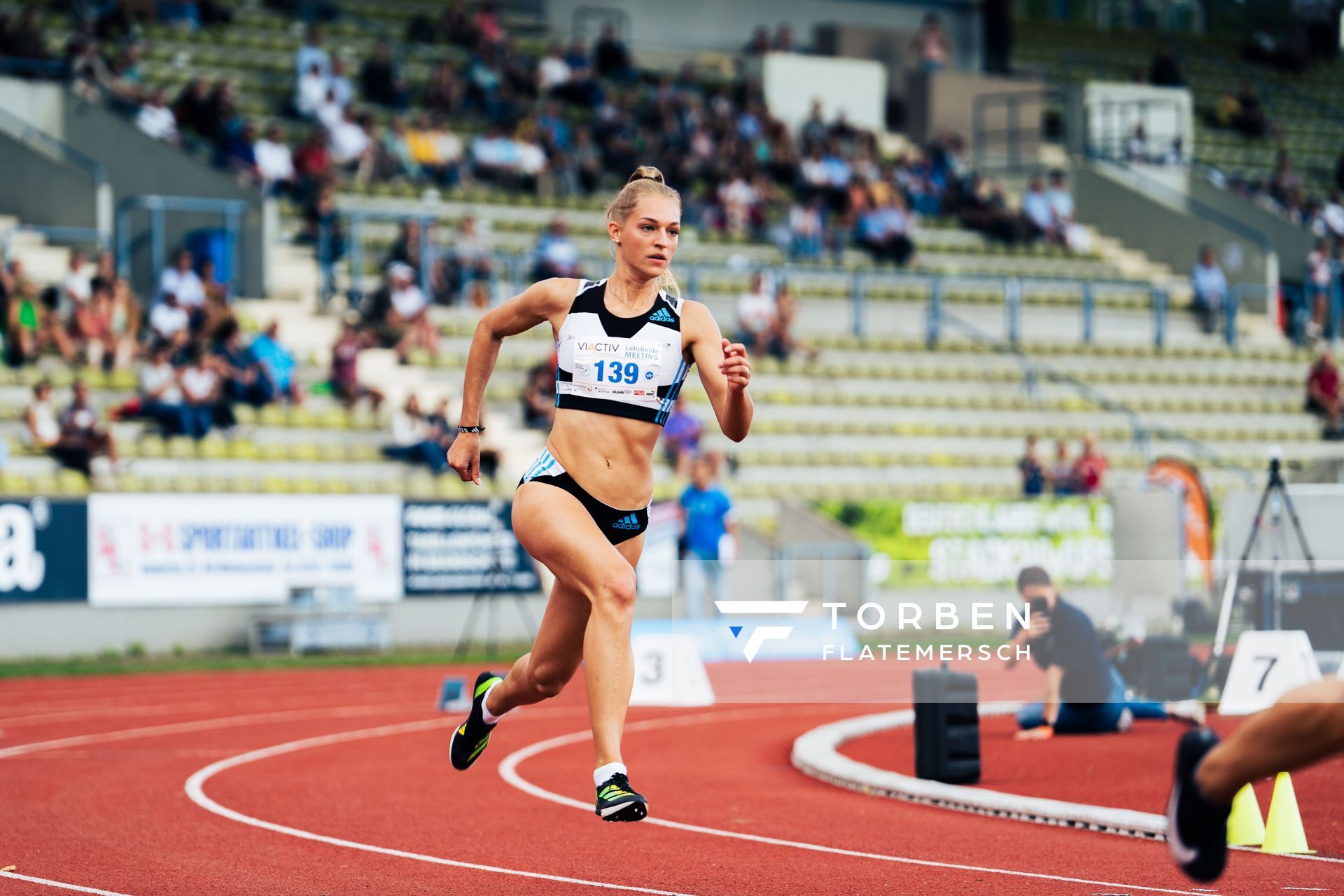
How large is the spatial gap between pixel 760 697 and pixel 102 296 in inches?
511

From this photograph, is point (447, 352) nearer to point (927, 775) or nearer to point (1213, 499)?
point (1213, 499)

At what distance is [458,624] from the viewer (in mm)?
21266

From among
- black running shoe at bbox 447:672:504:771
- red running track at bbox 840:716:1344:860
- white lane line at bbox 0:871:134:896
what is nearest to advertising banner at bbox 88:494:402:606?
red running track at bbox 840:716:1344:860

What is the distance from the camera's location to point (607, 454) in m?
6.95

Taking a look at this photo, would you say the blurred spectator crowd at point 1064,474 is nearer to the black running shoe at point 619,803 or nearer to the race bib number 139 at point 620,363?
the race bib number 139 at point 620,363

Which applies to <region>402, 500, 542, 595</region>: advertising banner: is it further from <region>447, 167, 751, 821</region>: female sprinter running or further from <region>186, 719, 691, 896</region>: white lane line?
<region>447, 167, 751, 821</region>: female sprinter running

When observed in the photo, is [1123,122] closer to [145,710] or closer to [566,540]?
[145,710]

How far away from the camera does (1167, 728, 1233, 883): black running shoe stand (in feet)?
17.2

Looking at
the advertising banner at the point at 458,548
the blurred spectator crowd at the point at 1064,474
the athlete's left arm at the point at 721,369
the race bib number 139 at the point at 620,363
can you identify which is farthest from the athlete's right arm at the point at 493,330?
the blurred spectator crowd at the point at 1064,474

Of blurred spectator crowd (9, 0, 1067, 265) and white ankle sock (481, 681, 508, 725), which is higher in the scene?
blurred spectator crowd (9, 0, 1067, 265)

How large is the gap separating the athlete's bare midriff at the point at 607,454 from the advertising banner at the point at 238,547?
1338 centimetres

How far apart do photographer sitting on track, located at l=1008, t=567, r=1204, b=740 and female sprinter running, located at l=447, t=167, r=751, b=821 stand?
4930 mm

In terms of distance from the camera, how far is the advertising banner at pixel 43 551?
61.3 feet

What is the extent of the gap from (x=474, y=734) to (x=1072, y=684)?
5.80 metres
